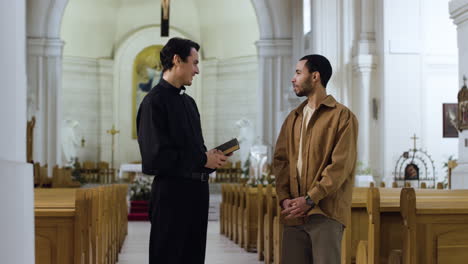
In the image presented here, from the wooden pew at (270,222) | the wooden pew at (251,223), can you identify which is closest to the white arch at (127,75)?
the wooden pew at (251,223)

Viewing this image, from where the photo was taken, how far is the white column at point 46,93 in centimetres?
2134

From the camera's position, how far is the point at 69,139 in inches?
1036

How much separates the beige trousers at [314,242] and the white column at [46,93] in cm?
1848

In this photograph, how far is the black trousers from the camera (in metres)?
3.44

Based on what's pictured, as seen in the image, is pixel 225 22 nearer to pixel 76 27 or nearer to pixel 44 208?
pixel 76 27

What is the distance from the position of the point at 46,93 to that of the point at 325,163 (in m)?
A: 19.0

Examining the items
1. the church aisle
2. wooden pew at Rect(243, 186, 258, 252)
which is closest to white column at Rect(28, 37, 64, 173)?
the church aisle

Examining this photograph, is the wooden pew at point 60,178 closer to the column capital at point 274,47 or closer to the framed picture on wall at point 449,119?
the column capital at point 274,47

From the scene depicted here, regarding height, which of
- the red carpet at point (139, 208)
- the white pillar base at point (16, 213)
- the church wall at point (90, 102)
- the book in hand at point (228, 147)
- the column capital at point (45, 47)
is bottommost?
the red carpet at point (139, 208)

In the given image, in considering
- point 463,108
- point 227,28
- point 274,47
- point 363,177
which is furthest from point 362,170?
point 227,28

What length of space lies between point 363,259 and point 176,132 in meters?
1.52

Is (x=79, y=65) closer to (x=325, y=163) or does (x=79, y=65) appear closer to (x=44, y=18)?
(x=44, y=18)

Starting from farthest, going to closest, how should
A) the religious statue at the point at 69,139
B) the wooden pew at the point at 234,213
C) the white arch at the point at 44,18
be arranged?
the religious statue at the point at 69,139 < the white arch at the point at 44,18 < the wooden pew at the point at 234,213

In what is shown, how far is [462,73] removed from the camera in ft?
32.4
